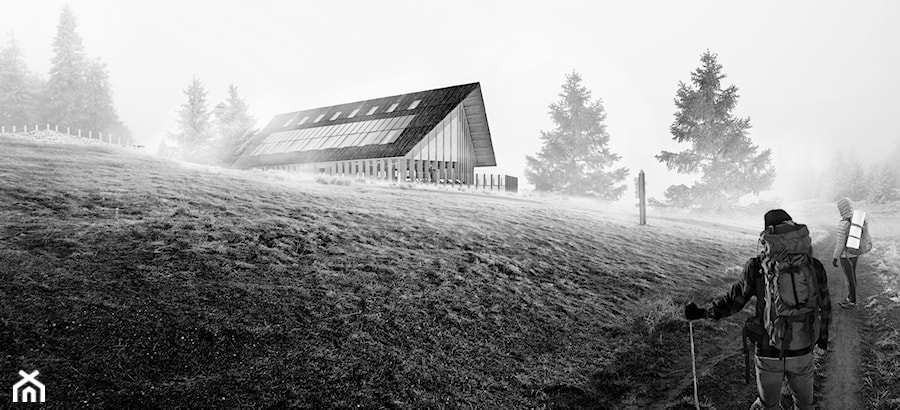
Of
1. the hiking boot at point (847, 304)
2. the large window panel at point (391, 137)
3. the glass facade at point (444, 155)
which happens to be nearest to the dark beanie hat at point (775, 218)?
the hiking boot at point (847, 304)

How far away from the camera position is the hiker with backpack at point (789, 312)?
16.4 ft

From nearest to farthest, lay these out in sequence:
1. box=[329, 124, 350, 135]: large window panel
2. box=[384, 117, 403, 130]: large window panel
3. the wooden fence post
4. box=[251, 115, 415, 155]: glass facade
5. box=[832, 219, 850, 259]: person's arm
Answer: box=[832, 219, 850, 259]: person's arm, the wooden fence post, box=[251, 115, 415, 155]: glass facade, box=[384, 117, 403, 130]: large window panel, box=[329, 124, 350, 135]: large window panel

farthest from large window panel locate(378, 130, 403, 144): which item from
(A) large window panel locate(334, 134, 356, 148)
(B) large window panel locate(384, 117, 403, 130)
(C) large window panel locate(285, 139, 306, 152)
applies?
(C) large window panel locate(285, 139, 306, 152)

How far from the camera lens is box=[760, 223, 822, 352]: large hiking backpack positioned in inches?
196

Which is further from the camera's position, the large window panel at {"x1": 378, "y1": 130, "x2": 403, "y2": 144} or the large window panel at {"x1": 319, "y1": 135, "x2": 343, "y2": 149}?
the large window panel at {"x1": 319, "y1": 135, "x2": 343, "y2": 149}

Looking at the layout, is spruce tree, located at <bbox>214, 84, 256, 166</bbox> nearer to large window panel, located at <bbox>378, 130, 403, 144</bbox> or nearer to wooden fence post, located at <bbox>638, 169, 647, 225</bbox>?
large window panel, located at <bbox>378, 130, 403, 144</bbox>

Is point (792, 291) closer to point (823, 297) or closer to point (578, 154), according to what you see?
point (823, 297)

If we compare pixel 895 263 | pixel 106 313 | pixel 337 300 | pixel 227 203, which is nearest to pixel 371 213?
pixel 227 203

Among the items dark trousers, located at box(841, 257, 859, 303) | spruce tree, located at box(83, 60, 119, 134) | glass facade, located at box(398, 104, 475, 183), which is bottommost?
dark trousers, located at box(841, 257, 859, 303)

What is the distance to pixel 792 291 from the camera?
503cm

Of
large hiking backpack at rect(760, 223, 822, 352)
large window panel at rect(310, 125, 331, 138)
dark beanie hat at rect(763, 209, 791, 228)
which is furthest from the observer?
large window panel at rect(310, 125, 331, 138)

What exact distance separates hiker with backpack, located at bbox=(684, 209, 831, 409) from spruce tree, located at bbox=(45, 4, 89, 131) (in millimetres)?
62884

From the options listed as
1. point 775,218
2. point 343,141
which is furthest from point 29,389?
point 343,141

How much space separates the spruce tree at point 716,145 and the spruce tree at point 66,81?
56445 millimetres
